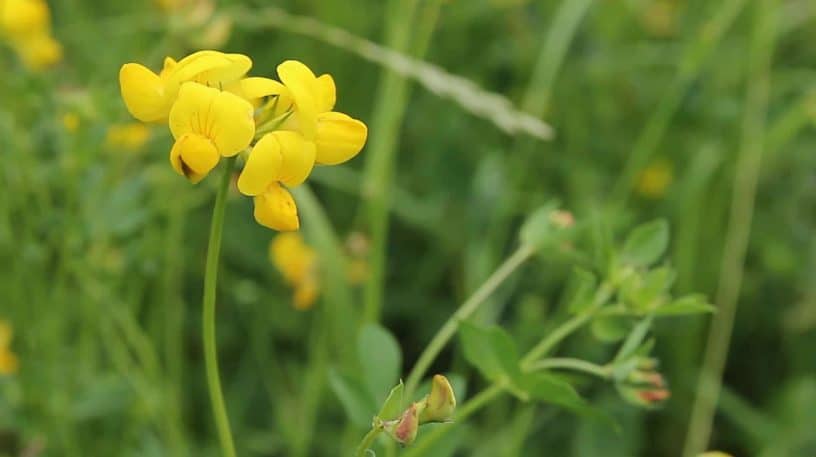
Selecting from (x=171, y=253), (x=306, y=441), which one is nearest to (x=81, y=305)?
(x=171, y=253)

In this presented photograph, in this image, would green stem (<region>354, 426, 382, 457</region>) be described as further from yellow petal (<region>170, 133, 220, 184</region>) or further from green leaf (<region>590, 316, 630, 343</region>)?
green leaf (<region>590, 316, 630, 343</region>)

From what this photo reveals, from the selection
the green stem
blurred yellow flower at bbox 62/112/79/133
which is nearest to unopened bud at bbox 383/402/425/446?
the green stem

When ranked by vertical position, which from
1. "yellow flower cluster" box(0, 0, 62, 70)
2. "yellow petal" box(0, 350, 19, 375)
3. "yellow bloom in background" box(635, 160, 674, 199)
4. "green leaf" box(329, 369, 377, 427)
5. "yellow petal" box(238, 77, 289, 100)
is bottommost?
"yellow petal" box(0, 350, 19, 375)

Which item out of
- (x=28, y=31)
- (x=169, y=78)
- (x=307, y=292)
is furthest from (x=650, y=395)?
(x=28, y=31)

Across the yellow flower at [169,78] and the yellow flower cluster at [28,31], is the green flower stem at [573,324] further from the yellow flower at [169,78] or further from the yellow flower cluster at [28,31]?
the yellow flower cluster at [28,31]

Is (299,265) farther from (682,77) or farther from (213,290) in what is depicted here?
(213,290)

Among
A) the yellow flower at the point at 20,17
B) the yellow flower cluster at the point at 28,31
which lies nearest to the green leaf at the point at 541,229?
the yellow flower cluster at the point at 28,31
